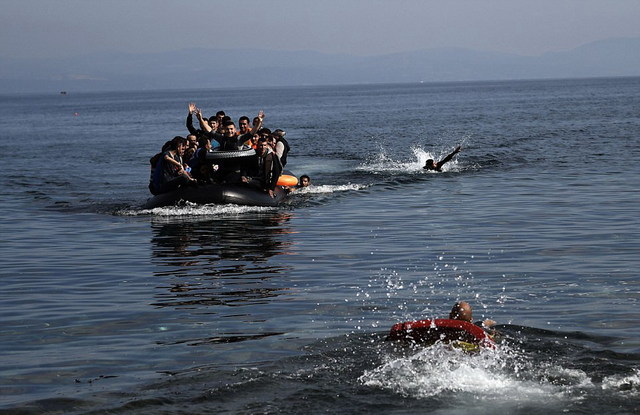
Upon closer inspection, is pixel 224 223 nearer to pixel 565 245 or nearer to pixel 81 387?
pixel 565 245

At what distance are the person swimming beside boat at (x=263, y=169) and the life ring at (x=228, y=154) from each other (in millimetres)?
276

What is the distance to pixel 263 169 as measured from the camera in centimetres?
2022

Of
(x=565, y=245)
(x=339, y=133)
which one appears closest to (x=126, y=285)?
(x=565, y=245)

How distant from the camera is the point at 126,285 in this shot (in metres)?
13.0

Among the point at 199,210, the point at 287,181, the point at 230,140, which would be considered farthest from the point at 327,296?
the point at 287,181

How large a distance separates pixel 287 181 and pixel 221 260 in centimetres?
773

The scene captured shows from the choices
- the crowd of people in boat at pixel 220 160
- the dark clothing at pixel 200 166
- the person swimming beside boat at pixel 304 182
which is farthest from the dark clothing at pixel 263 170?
the person swimming beside boat at pixel 304 182

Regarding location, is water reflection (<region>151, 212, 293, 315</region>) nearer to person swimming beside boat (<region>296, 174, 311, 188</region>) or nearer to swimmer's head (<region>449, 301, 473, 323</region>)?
swimmer's head (<region>449, 301, 473, 323</region>)

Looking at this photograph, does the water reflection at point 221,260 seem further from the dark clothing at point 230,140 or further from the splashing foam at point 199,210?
the dark clothing at point 230,140

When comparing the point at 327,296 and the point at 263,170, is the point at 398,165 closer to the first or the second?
the point at 263,170

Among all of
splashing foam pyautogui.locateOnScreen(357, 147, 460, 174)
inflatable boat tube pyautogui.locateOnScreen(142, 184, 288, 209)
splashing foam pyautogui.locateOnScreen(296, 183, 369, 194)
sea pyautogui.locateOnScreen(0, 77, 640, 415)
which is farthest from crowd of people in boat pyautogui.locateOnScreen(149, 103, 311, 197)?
splashing foam pyautogui.locateOnScreen(357, 147, 460, 174)

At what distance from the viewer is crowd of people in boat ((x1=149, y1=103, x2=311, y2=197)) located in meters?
19.5

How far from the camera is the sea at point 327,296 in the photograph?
8.08m

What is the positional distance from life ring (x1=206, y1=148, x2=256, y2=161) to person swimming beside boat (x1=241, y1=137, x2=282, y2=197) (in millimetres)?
276
